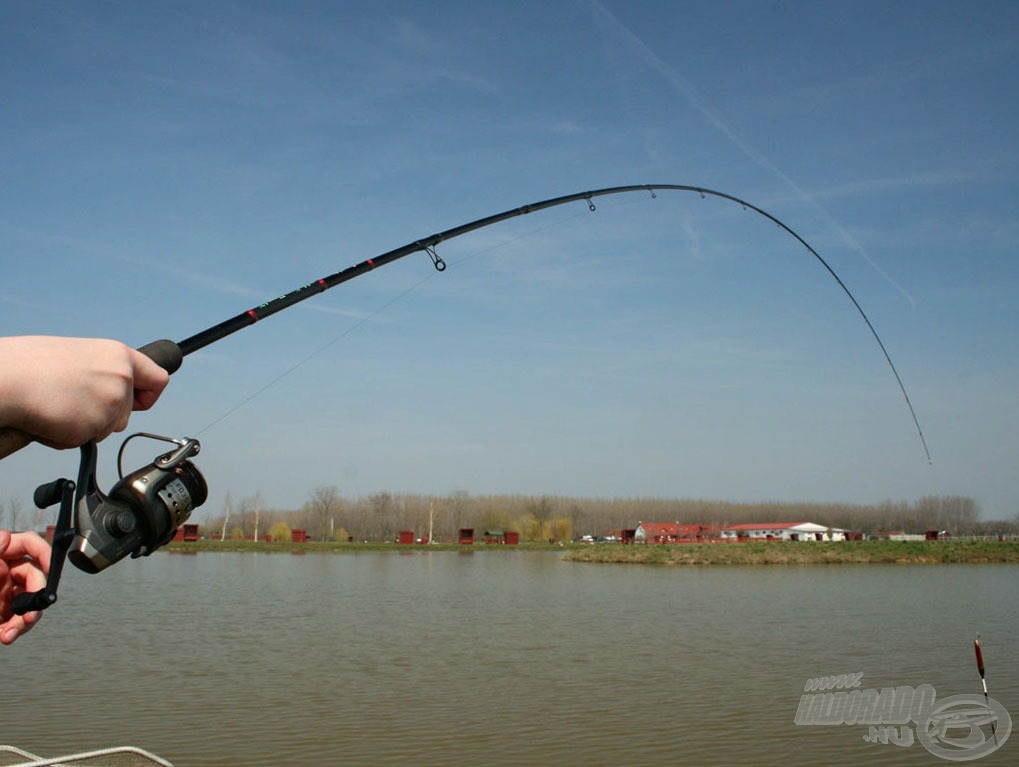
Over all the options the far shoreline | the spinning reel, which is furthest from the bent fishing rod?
the far shoreline

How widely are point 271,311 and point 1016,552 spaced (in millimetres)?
58243

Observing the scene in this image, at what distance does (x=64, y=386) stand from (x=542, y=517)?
369 ft

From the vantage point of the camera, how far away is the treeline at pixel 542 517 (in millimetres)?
115062

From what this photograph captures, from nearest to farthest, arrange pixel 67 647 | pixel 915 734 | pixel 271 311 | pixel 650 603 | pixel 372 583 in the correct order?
1. pixel 271 311
2. pixel 915 734
3. pixel 67 647
4. pixel 650 603
5. pixel 372 583

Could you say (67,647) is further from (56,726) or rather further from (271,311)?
(271,311)

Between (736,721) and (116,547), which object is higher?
(116,547)

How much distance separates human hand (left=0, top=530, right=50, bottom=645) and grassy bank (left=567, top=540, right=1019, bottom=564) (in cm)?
4493

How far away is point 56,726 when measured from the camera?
10445 millimetres

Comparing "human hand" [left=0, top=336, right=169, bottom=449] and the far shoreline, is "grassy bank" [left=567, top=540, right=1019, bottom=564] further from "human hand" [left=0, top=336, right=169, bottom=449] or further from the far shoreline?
"human hand" [left=0, top=336, right=169, bottom=449]

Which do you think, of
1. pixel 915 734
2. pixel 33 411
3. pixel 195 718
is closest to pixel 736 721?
pixel 915 734

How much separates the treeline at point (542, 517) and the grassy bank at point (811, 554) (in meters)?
55.9

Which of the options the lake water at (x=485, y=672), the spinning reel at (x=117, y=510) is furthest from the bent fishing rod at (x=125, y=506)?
the lake water at (x=485, y=672)

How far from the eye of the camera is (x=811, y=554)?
153 feet

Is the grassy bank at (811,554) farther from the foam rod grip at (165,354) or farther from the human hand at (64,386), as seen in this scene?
the human hand at (64,386)
